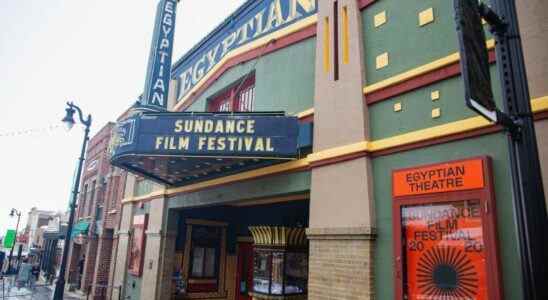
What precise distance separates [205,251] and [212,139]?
678cm

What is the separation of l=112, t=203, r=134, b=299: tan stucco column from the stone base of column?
1048 centimetres

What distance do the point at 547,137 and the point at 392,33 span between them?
3127 mm

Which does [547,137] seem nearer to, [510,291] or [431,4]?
[510,291]

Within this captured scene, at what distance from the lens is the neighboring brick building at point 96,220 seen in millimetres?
19016

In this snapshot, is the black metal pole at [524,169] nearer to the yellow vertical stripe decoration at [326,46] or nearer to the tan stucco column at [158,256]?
the yellow vertical stripe decoration at [326,46]

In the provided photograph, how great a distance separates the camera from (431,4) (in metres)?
6.51

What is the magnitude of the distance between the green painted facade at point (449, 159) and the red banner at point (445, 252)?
26 centimetres

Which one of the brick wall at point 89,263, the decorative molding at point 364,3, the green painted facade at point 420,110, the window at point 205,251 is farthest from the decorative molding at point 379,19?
the brick wall at point 89,263

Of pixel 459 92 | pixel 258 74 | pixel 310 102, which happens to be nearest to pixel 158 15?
pixel 258 74

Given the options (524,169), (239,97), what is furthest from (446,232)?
(239,97)

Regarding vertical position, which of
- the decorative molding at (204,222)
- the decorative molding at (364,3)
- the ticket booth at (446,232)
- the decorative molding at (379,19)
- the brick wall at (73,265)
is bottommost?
the brick wall at (73,265)

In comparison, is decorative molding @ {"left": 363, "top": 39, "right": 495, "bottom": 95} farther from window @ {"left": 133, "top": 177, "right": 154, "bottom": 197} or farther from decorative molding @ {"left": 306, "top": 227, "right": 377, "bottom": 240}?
window @ {"left": 133, "top": 177, "right": 154, "bottom": 197}

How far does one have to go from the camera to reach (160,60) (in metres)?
13.4

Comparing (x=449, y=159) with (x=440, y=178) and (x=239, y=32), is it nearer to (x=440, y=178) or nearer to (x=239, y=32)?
(x=440, y=178)
